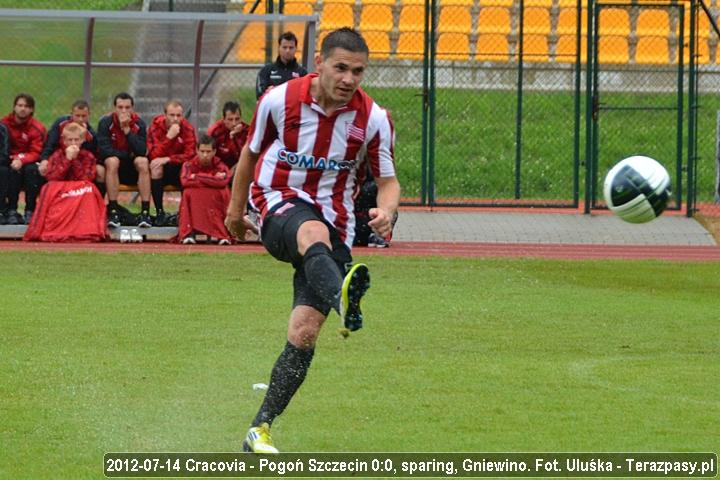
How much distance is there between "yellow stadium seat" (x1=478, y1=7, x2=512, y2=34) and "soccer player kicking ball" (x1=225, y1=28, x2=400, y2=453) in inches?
822

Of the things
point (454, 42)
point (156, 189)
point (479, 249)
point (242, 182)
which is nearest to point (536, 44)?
point (454, 42)

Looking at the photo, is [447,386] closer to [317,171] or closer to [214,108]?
[317,171]

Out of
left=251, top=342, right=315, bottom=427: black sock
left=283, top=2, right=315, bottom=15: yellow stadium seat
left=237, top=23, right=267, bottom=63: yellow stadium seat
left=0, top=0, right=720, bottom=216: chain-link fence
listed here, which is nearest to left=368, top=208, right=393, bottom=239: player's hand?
left=251, top=342, right=315, bottom=427: black sock

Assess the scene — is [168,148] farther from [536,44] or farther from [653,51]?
[653,51]

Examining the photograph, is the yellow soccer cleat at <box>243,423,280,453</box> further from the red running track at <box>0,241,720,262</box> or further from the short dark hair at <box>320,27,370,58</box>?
the red running track at <box>0,241,720,262</box>

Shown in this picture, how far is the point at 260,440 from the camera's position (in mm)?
6688

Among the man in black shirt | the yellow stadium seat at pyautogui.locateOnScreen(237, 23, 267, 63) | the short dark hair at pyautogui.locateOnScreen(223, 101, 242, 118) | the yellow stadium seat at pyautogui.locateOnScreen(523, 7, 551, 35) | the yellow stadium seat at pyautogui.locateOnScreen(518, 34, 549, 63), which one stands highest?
the yellow stadium seat at pyautogui.locateOnScreen(523, 7, 551, 35)

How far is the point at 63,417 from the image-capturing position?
25.4 ft

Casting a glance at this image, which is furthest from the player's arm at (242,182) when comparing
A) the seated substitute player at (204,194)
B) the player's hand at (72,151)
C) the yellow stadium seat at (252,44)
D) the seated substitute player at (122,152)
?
the yellow stadium seat at (252,44)

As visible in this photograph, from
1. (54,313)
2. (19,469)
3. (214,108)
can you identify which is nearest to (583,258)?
(214,108)

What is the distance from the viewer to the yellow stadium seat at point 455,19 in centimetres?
2742

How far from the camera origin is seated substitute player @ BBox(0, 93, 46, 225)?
58.5ft

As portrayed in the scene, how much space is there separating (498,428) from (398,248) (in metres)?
10.6

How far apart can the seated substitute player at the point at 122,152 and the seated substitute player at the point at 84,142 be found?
0.08m
